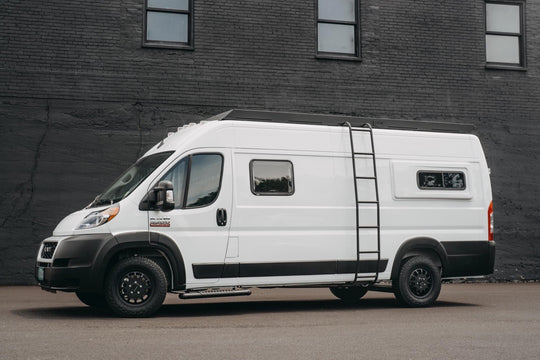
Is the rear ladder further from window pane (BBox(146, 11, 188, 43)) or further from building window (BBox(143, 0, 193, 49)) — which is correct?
window pane (BBox(146, 11, 188, 43))

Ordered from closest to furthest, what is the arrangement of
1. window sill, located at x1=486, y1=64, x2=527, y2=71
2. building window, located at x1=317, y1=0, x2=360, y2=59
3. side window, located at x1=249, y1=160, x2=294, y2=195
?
side window, located at x1=249, y1=160, x2=294, y2=195
building window, located at x1=317, y1=0, x2=360, y2=59
window sill, located at x1=486, y1=64, x2=527, y2=71

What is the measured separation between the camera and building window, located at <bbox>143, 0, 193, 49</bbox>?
16.2m

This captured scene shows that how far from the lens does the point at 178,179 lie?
988 centimetres

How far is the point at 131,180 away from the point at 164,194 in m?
0.79

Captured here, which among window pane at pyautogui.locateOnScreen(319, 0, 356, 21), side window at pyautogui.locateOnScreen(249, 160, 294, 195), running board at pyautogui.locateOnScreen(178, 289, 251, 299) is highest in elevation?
window pane at pyautogui.locateOnScreen(319, 0, 356, 21)

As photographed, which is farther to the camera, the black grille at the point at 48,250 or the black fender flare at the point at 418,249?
the black fender flare at the point at 418,249

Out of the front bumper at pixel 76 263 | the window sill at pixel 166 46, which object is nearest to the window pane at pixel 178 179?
the front bumper at pixel 76 263

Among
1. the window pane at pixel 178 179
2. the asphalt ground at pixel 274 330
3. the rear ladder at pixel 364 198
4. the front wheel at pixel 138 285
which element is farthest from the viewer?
the rear ladder at pixel 364 198

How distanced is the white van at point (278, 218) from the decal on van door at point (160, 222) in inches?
0.5

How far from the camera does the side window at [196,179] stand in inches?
388

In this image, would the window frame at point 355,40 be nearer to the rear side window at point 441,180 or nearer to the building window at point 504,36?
the building window at point 504,36

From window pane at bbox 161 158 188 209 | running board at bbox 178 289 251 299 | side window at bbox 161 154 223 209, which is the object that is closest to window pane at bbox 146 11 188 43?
side window at bbox 161 154 223 209

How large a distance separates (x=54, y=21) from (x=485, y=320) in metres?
10.3

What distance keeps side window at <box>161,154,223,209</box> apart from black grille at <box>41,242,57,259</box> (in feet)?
5.20
